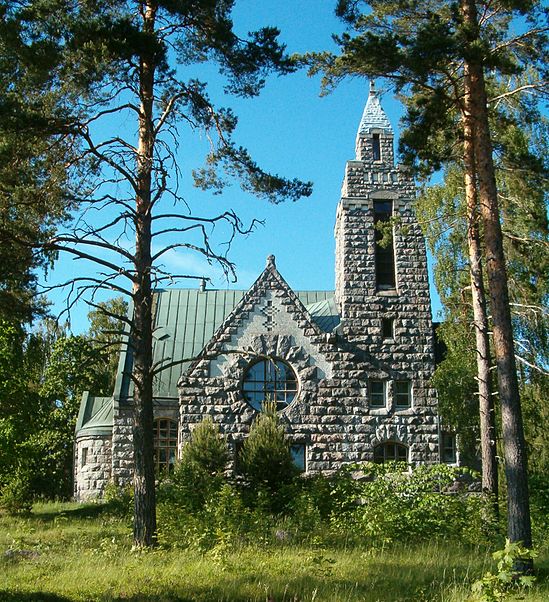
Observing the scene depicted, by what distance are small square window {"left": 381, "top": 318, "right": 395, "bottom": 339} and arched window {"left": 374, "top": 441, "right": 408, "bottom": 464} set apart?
3.34 metres

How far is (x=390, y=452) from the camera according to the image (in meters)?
23.3

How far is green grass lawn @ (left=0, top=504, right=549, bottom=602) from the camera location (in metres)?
9.59

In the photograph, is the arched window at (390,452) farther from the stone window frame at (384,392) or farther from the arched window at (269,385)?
the arched window at (269,385)

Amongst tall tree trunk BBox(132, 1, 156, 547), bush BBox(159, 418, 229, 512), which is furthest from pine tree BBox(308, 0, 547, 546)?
bush BBox(159, 418, 229, 512)

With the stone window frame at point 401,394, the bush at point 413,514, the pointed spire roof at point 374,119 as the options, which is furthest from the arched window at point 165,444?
the pointed spire roof at point 374,119

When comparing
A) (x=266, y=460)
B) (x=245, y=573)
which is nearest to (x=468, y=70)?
(x=245, y=573)

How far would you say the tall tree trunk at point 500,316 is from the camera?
10.7 metres

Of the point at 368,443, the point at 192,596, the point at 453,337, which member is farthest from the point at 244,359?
the point at 192,596

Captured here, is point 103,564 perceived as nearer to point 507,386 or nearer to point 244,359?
point 507,386

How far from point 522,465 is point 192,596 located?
4.84 metres

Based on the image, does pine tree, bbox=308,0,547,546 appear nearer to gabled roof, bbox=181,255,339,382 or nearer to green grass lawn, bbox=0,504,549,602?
green grass lawn, bbox=0,504,549,602

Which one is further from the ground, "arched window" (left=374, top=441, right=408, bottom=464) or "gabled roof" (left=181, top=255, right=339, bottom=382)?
"gabled roof" (left=181, top=255, right=339, bottom=382)

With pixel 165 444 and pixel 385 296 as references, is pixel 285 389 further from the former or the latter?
pixel 385 296

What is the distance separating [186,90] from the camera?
14398mm
